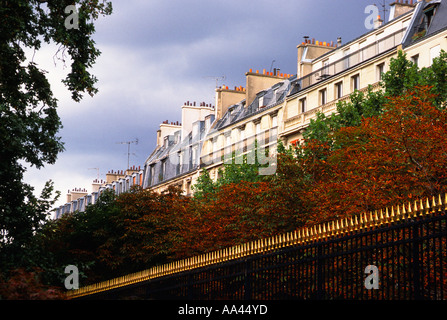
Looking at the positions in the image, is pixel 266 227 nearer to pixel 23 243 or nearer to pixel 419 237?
pixel 23 243

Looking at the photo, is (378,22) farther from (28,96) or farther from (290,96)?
(28,96)

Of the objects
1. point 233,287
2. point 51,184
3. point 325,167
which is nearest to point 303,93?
point 325,167

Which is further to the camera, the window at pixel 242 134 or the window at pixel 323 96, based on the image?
the window at pixel 242 134

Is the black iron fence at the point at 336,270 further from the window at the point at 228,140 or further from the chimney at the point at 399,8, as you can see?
the window at the point at 228,140

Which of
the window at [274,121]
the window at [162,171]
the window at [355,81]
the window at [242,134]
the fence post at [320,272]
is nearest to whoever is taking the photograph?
the fence post at [320,272]

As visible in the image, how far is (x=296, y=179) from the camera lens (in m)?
33.9

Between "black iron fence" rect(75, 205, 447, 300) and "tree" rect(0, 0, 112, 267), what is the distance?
817 centimetres

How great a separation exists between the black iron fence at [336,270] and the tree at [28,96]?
8.17m

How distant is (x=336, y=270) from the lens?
1273cm

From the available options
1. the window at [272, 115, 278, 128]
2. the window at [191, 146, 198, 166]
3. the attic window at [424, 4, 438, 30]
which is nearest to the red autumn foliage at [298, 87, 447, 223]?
the attic window at [424, 4, 438, 30]

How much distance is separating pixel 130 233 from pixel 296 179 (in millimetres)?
12362

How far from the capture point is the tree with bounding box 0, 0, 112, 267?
2219 centimetres

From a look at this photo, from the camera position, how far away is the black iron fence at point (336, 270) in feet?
35.1

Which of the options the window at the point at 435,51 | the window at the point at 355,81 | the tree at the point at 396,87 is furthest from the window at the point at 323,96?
the tree at the point at 396,87
